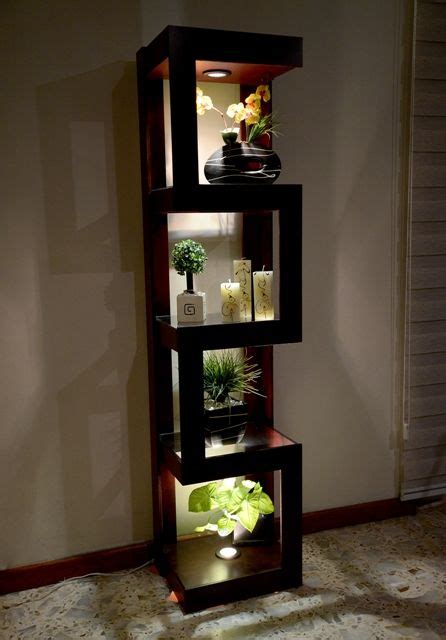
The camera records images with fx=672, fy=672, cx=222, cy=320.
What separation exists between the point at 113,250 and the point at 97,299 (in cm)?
19

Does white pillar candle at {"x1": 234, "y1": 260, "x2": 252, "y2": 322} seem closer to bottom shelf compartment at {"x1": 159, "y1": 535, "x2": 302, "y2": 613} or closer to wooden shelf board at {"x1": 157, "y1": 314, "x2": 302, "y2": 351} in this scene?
wooden shelf board at {"x1": 157, "y1": 314, "x2": 302, "y2": 351}

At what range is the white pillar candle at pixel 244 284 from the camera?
230cm

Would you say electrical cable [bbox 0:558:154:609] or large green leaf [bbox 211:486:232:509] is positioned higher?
large green leaf [bbox 211:486:232:509]

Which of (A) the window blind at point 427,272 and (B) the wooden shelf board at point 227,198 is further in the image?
(A) the window blind at point 427,272

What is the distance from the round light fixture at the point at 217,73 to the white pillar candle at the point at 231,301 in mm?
705

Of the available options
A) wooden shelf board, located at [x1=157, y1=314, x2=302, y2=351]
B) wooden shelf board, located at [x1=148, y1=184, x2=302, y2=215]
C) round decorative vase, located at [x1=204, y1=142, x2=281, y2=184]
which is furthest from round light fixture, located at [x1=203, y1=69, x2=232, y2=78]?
wooden shelf board, located at [x1=157, y1=314, x2=302, y2=351]

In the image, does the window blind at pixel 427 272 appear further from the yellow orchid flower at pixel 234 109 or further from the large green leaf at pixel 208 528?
the large green leaf at pixel 208 528

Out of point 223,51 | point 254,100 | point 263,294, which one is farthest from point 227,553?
point 223,51

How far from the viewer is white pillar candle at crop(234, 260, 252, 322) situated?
2299 mm

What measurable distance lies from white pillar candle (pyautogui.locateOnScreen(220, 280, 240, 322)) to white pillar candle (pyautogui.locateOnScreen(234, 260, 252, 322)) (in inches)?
1.4

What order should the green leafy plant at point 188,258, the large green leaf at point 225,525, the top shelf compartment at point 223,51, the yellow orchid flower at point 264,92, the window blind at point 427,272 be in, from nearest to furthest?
the top shelf compartment at point 223,51
the green leafy plant at point 188,258
the yellow orchid flower at point 264,92
the large green leaf at point 225,525
the window blind at point 427,272

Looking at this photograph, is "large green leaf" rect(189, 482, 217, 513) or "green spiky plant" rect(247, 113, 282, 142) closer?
"green spiky plant" rect(247, 113, 282, 142)

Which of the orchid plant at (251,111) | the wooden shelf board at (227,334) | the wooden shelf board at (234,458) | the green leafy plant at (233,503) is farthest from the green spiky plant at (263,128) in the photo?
the green leafy plant at (233,503)

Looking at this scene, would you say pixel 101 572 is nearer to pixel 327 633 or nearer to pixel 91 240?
pixel 327 633
